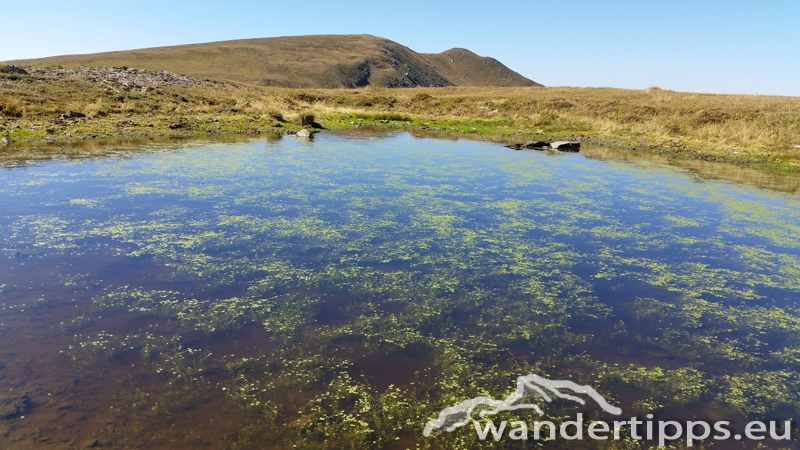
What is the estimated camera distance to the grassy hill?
6775cm

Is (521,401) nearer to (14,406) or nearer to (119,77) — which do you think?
A: (14,406)

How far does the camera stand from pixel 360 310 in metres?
4.23

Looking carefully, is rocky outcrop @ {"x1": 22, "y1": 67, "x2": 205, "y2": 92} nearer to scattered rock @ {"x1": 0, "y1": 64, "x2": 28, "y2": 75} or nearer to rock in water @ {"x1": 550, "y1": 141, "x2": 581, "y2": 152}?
scattered rock @ {"x1": 0, "y1": 64, "x2": 28, "y2": 75}

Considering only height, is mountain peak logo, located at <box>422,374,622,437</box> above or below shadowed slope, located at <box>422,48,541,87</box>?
below

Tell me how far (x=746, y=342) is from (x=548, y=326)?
1.73m

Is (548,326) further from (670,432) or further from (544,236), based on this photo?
(544,236)

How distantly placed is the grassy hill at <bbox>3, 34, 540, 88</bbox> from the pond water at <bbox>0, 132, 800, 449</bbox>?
61.5 m

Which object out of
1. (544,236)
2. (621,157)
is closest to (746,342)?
(544,236)

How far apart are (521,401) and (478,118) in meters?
26.0

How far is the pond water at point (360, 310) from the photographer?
2896mm

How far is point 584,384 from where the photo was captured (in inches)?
129

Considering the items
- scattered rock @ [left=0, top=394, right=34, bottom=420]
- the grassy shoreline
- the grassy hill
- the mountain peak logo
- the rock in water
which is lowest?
scattered rock @ [left=0, top=394, right=34, bottom=420]

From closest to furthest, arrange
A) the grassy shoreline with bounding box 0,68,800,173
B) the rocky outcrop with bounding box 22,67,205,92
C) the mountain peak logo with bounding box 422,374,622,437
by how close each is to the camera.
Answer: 1. the mountain peak logo with bounding box 422,374,622,437
2. the grassy shoreline with bounding box 0,68,800,173
3. the rocky outcrop with bounding box 22,67,205,92

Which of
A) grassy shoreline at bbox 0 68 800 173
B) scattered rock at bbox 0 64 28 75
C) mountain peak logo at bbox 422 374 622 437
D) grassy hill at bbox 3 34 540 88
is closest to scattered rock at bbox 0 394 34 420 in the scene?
mountain peak logo at bbox 422 374 622 437
